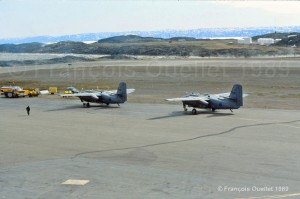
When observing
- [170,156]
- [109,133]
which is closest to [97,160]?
[170,156]

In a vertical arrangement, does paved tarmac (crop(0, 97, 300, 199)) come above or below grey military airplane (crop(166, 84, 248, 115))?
below

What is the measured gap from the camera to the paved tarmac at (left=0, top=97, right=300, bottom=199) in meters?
24.5

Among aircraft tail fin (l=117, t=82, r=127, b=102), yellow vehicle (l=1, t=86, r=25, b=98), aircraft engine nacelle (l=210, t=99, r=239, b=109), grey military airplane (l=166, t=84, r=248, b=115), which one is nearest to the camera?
grey military airplane (l=166, t=84, r=248, b=115)

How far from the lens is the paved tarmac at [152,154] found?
80.3 ft

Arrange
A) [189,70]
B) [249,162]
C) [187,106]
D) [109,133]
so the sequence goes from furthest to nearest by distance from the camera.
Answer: [189,70] → [187,106] → [109,133] → [249,162]

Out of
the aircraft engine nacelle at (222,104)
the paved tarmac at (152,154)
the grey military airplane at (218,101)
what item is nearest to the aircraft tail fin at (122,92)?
the paved tarmac at (152,154)

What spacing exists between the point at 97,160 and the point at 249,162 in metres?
10.8

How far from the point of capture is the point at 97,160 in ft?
102

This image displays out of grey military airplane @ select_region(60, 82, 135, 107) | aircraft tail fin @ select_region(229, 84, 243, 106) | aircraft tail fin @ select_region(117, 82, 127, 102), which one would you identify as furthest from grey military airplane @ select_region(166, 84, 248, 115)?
grey military airplane @ select_region(60, 82, 135, 107)

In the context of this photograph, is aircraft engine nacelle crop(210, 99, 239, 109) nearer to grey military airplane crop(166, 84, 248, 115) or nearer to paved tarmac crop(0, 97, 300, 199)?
grey military airplane crop(166, 84, 248, 115)

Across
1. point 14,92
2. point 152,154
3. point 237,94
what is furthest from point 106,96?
point 152,154

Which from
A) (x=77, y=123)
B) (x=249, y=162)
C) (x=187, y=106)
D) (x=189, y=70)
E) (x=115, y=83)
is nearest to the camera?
(x=249, y=162)

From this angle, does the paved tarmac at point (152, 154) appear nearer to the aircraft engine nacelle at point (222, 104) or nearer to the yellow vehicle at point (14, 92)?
the aircraft engine nacelle at point (222, 104)

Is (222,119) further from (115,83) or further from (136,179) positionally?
(115,83)
